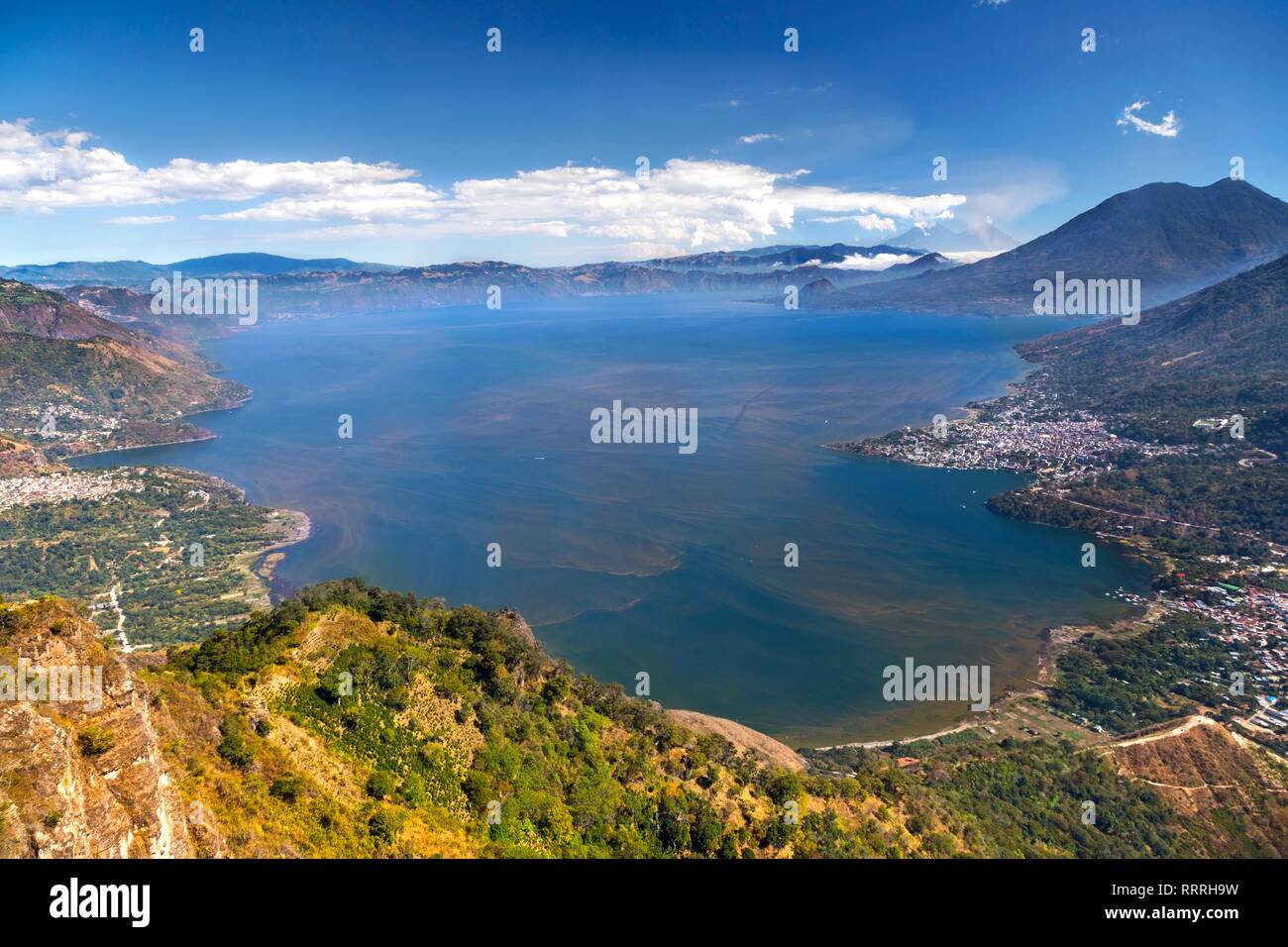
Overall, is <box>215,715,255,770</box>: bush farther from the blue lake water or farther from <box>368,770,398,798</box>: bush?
the blue lake water

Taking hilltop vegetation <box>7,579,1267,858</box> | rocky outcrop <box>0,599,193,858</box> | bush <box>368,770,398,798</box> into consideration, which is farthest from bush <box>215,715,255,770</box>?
rocky outcrop <box>0,599,193,858</box>

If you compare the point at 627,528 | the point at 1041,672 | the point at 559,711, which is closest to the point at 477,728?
the point at 559,711

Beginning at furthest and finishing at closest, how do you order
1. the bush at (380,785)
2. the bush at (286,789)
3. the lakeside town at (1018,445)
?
the lakeside town at (1018,445)
the bush at (380,785)
the bush at (286,789)

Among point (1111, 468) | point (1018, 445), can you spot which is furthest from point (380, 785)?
point (1018, 445)

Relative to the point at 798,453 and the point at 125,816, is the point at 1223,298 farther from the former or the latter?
the point at 125,816

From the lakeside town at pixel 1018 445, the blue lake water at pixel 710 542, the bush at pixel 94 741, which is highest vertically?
the lakeside town at pixel 1018 445

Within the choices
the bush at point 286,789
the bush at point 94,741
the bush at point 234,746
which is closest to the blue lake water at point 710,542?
the bush at point 286,789

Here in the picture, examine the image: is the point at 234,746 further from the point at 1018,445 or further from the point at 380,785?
the point at 1018,445

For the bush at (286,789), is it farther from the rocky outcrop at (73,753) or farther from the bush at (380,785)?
the rocky outcrop at (73,753)
